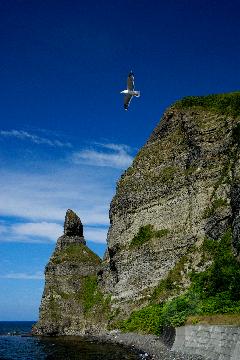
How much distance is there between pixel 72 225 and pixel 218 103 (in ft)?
160

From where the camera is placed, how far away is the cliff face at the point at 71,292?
101119mm

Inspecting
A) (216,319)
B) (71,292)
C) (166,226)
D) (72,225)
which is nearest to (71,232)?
(72,225)

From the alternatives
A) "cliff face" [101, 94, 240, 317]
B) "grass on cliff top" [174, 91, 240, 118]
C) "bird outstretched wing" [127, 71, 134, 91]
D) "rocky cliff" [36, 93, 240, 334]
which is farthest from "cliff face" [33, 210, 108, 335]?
"bird outstretched wing" [127, 71, 134, 91]

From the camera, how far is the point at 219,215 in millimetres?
77438

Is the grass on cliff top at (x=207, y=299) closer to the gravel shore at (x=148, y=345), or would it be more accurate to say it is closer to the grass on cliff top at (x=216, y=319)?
the grass on cliff top at (x=216, y=319)

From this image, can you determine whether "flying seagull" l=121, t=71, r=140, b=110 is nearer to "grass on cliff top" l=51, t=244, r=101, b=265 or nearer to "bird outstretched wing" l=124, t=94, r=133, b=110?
"bird outstretched wing" l=124, t=94, r=133, b=110

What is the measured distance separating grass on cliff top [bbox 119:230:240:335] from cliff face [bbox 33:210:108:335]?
21.5m

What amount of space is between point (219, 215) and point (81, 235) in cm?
5301

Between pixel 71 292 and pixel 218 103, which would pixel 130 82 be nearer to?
pixel 218 103

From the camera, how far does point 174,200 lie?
3546 inches

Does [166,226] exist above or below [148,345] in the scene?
above

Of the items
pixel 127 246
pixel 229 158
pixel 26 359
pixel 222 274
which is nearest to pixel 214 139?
pixel 229 158

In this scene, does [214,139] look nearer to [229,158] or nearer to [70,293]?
[229,158]

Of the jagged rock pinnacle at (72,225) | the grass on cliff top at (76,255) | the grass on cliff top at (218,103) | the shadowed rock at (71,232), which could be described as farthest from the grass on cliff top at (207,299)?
the jagged rock pinnacle at (72,225)
